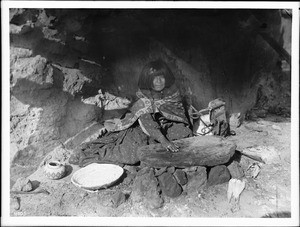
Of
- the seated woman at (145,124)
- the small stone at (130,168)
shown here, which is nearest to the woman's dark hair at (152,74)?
the seated woman at (145,124)

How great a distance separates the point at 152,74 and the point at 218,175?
1.61 m

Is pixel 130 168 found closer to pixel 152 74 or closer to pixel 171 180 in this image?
pixel 171 180

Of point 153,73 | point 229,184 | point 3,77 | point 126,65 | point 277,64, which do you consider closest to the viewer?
point 3,77

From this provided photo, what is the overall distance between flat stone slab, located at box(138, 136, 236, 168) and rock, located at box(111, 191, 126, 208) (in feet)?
1.60

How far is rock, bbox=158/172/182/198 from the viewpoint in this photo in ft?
10.7

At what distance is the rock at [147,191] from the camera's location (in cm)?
318

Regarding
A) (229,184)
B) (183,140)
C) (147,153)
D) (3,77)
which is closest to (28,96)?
(3,77)

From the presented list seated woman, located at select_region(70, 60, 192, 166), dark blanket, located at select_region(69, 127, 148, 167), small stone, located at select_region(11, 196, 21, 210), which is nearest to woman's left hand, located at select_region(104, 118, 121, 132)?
seated woman, located at select_region(70, 60, 192, 166)

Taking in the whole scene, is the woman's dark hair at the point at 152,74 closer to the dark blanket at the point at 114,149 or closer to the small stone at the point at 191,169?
the dark blanket at the point at 114,149

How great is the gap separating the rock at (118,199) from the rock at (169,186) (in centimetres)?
44

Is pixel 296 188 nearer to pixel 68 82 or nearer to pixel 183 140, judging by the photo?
pixel 183 140

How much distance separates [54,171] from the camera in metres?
3.52

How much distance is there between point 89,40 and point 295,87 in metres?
2.59

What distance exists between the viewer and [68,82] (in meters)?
3.73
